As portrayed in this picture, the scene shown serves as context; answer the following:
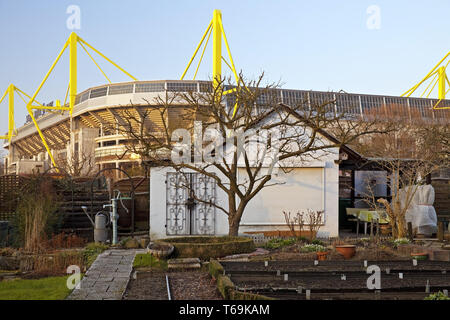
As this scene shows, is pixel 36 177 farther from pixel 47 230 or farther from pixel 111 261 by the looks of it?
pixel 111 261

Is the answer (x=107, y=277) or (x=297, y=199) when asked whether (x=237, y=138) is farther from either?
(x=107, y=277)

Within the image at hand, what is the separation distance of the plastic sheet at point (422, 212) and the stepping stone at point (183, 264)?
26.4 ft

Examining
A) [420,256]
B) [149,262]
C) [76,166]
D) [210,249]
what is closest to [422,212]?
[420,256]

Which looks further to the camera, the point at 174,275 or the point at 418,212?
the point at 418,212

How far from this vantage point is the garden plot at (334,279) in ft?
24.7

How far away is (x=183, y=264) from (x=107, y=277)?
181 centimetres

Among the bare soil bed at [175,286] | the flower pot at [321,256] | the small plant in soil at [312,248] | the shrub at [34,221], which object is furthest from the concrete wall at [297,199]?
the bare soil bed at [175,286]

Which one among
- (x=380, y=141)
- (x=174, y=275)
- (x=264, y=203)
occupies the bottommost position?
(x=174, y=275)

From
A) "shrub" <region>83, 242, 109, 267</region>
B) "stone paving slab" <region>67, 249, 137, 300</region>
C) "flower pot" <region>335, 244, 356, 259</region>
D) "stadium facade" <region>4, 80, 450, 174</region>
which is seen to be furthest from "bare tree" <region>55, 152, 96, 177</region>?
"flower pot" <region>335, 244, 356, 259</region>

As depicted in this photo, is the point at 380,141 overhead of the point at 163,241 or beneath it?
overhead

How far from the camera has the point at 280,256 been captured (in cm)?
1174

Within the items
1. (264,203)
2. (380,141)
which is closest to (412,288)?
(264,203)
